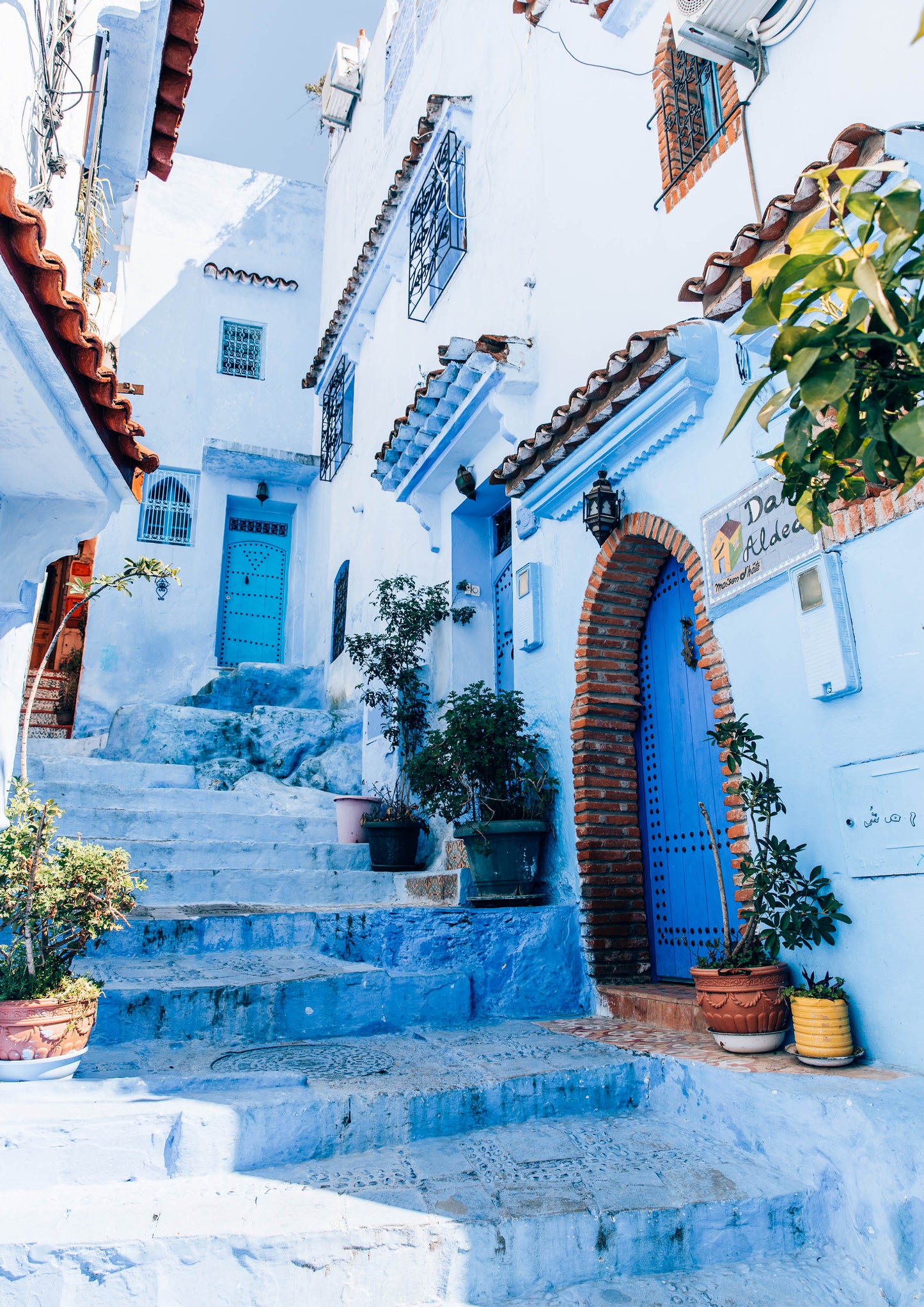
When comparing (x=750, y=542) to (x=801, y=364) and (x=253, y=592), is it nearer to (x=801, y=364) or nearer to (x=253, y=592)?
(x=801, y=364)

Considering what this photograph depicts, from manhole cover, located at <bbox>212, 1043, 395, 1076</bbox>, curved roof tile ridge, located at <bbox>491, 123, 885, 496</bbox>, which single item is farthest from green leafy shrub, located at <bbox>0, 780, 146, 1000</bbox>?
curved roof tile ridge, located at <bbox>491, 123, 885, 496</bbox>

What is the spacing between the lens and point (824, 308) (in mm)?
1792

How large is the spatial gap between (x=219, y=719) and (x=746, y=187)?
8192 millimetres

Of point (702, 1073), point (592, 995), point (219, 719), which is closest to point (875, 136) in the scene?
point (702, 1073)

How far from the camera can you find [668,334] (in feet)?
16.1

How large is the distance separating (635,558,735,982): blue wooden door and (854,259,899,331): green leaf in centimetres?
412

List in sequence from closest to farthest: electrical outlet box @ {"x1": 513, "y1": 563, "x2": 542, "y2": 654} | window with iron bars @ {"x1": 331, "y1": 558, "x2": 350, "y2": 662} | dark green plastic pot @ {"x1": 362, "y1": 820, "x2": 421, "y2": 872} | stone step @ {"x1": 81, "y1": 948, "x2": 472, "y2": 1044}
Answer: stone step @ {"x1": 81, "y1": 948, "x2": 472, "y2": 1044}, electrical outlet box @ {"x1": 513, "y1": 563, "x2": 542, "y2": 654}, dark green plastic pot @ {"x1": 362, "y1": 820, "x2": 421, "y2": 872}, window with iron bars @ {"x1": 331, "y1": 558, "x2": 350, "y2": 662}

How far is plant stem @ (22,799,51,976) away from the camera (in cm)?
363

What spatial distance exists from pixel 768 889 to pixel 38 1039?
3.05 m

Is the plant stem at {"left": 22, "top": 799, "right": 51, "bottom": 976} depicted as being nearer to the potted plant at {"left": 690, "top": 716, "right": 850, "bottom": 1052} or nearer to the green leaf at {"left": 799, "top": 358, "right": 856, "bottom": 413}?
the potted plant at {"left": 690, "top": 716, "right": 850, "bottom": 1052}

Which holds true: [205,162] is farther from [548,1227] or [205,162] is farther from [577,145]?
[548,1227]

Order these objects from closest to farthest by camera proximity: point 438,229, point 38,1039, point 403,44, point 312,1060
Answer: point 38,1039 → point 312,1060 → point 438,229 → point 403,44

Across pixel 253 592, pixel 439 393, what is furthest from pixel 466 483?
pixel 253 592

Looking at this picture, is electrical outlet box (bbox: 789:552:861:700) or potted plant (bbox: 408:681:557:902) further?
potted plant (bbox: 408:681:557:902)
